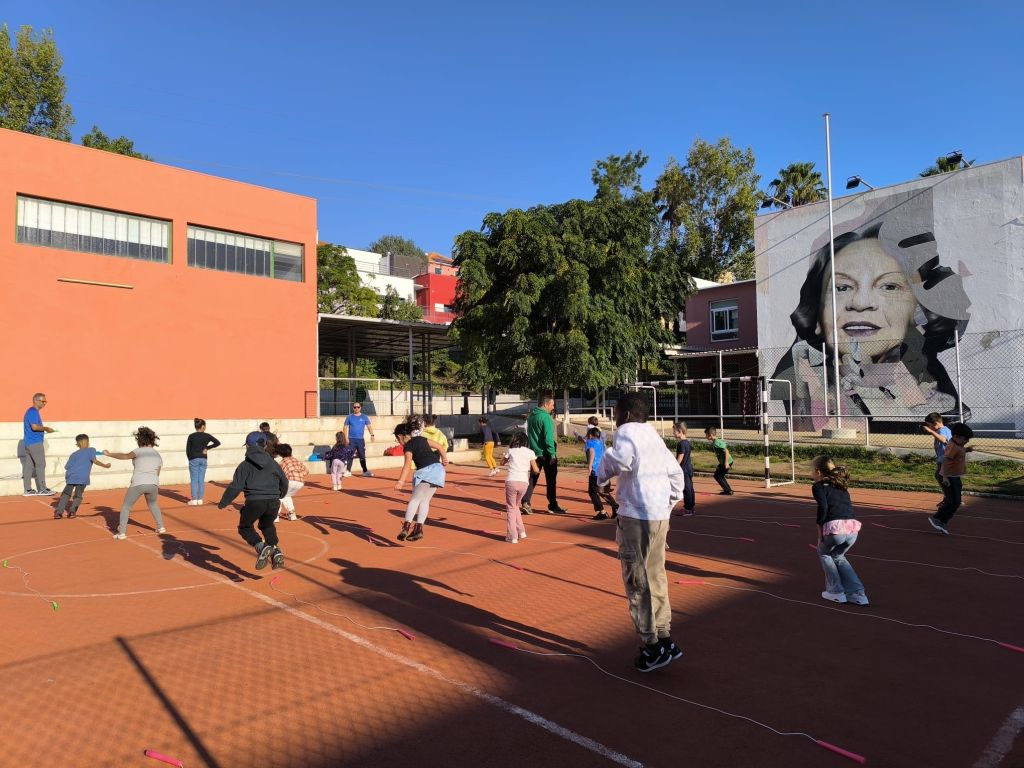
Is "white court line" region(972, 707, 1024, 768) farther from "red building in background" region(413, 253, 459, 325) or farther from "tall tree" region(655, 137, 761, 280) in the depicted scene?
"red building in background" region(413, 253, 459, 325)

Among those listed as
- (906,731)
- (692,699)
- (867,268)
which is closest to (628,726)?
(692,699)

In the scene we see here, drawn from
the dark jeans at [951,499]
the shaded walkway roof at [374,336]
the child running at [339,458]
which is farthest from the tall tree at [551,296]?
the dark jeans at [951,499]

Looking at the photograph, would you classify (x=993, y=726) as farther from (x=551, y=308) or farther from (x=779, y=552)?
(x=551, y=308)

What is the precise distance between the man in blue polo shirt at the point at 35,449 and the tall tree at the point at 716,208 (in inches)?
1372

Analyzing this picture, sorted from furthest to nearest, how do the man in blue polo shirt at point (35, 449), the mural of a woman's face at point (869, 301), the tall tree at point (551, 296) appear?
the mural of a woman's face at point (869, 301)
the tall tree at point (551, 296)
the man in blue polo shirt at point (35, 449)

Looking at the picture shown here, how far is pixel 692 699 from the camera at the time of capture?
4.27 meters

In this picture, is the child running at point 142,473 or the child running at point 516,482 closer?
the child running at point 516,482

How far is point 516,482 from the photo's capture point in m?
9.01

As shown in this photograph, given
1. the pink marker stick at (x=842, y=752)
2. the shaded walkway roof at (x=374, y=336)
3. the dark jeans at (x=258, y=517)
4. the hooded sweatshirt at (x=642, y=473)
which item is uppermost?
the shaded walkway roof at (x=374, y=336)

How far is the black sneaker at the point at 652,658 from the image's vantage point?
15.2 ft

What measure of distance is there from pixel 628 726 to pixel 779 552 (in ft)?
17.6

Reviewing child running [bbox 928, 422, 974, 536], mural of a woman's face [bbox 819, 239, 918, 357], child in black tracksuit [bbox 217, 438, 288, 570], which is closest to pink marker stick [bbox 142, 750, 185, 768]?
child in black tracksuit [bbox 217, 438, 288, 570]

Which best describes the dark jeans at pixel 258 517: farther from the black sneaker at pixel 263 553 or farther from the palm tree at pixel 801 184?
the palm tree at pixel 801 184

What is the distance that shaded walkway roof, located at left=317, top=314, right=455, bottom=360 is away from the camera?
25234 millimetres
